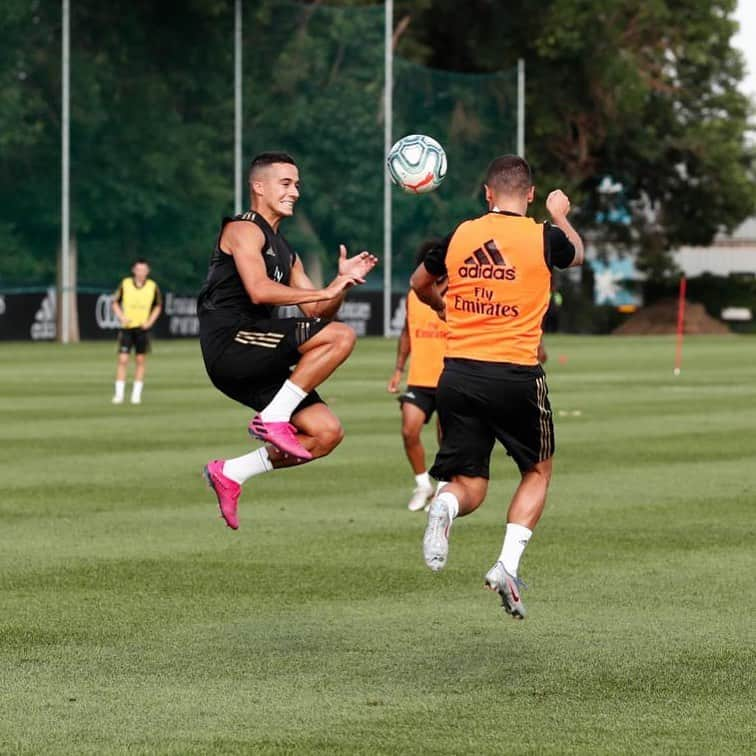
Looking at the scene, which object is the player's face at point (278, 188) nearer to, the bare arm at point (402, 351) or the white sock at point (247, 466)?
the white sock at point (247, 466)

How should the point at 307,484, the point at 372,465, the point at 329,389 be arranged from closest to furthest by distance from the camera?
the point at 307,484 → the point at 372,465 → the point at 329,389

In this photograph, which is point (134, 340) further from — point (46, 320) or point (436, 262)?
point (46, 320)

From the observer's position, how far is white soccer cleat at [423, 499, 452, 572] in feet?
30.8

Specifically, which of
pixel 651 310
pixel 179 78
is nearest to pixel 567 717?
pixel 179 78

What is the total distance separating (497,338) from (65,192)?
155ft

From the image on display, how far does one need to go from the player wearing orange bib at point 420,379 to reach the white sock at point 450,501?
6141mm

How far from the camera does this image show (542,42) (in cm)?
7588

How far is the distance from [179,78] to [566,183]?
20.6m

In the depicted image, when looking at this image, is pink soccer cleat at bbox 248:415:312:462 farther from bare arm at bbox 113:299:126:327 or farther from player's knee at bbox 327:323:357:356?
bare arm at bbox 113:299:126:327

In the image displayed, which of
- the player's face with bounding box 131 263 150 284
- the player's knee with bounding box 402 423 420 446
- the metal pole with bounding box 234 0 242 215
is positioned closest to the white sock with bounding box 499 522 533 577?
the player's knee with bounding box 402 423 420 446

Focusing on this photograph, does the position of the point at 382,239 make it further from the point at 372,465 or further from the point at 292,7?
the point at 372,465

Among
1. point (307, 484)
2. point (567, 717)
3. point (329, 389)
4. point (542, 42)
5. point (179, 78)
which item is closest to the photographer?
point (567, 717)

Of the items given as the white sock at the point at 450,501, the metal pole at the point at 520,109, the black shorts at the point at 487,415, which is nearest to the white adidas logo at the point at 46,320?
the metal pole at the point at 520,109

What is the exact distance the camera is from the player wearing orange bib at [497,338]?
380 inches
